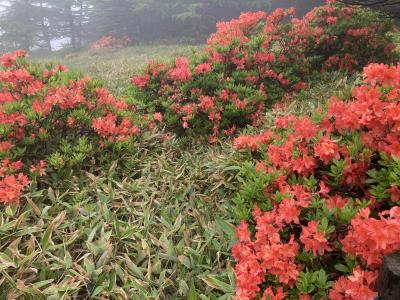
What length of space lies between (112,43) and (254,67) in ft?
65.3

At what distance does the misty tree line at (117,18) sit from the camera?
74.8ft

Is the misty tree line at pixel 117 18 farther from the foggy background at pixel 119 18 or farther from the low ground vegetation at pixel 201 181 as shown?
the low ground vegetation at pixel 201 181

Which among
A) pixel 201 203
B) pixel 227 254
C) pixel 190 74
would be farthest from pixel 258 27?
pixel 227 254

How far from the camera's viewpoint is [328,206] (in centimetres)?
269

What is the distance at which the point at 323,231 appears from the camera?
2520 millimetres

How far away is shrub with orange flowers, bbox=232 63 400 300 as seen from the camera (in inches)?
92.3

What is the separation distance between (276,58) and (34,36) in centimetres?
2818

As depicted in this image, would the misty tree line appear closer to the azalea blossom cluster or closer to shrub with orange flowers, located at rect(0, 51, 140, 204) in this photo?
the azalea blossom cluster

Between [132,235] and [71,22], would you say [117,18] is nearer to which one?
[71,22]

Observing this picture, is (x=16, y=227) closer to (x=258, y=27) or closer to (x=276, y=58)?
(x=276, y=58)

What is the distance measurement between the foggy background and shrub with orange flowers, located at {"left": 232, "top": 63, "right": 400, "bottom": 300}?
1732cm

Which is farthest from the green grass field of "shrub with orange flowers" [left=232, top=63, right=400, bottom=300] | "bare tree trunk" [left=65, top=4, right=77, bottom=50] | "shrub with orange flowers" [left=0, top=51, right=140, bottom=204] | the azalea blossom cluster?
"bare tree trunk" [left=65, top=4, right=77, bottom=50]

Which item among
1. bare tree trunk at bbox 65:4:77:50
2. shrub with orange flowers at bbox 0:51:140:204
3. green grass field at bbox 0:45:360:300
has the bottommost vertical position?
bare tree trunk at bbox 65:4:77:50

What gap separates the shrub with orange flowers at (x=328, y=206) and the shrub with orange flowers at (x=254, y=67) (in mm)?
2459
